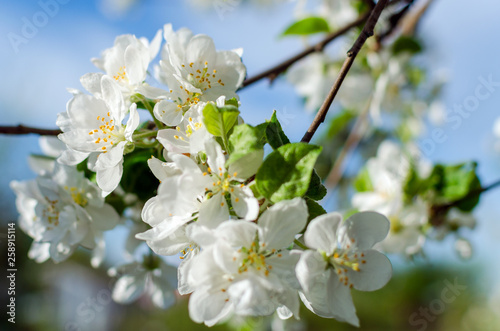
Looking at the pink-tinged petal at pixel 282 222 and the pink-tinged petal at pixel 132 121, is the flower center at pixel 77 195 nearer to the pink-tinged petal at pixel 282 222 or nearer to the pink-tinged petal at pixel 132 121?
the pink-tinged petal at pixel 132 121

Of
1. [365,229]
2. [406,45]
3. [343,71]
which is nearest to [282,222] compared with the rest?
[365,229]

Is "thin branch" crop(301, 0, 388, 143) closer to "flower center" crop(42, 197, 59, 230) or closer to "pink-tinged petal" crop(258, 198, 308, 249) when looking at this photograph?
"pink-tinged petal" crop(258, 198, 308, 249)

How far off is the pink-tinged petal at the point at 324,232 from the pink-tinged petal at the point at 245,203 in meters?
0.09

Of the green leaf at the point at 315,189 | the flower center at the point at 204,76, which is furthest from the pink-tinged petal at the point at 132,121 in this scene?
the green leaf at the point at 315,189

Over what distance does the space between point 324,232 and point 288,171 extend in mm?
118

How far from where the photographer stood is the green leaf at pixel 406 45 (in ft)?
6.33

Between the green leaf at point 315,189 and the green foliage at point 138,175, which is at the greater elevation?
the green leaf at point 315,189

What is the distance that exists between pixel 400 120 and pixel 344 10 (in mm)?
758

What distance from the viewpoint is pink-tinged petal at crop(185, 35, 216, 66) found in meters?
0.88

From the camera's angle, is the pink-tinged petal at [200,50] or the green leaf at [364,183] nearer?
the pink-tinged petal at [200,50]

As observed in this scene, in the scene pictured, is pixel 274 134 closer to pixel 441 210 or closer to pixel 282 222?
pixel 282 222

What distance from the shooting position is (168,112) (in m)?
0.80

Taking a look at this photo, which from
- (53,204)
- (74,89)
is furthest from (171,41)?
(53,204)

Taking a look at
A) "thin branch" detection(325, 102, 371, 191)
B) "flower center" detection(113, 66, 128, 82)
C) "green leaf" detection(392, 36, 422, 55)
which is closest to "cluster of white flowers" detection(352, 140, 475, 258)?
"thin branch" detection(325, 102, 371, 191)
